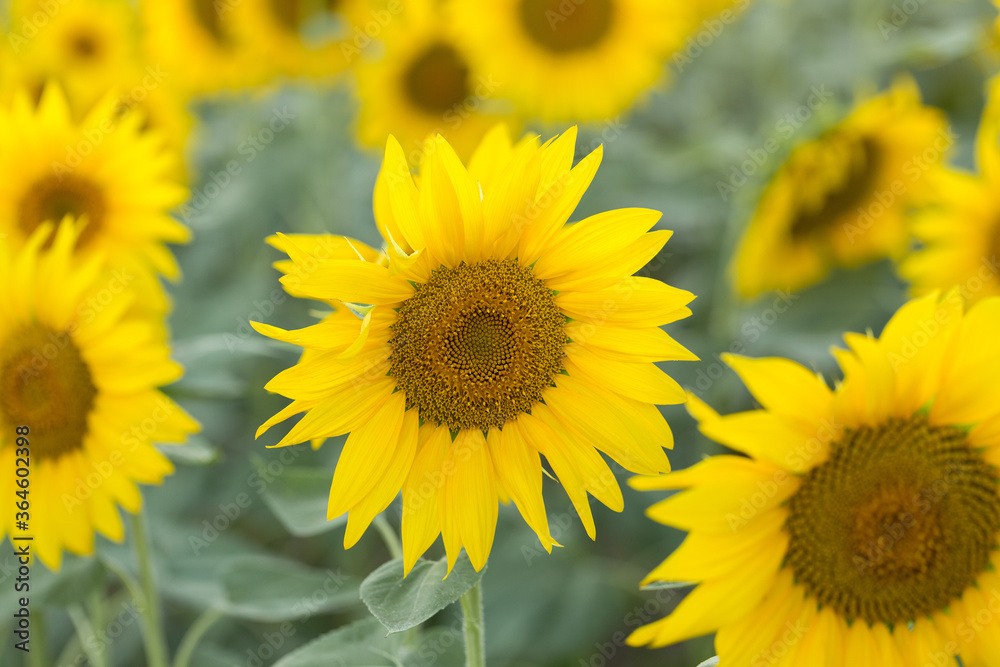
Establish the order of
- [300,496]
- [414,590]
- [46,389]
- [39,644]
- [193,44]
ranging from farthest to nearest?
[193,44] → [39,644] → [46,389] → [300,496] → [414,590]

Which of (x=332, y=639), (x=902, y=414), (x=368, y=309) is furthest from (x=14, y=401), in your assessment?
(x=902, y=414)

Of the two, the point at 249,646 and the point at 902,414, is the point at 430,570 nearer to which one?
the point at 902,414

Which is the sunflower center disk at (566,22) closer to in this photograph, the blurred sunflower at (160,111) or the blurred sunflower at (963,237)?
the blurred sunflower at (160,111)

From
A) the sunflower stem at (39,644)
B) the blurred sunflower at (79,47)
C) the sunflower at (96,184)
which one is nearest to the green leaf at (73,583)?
the sunflower stem at (39,644)

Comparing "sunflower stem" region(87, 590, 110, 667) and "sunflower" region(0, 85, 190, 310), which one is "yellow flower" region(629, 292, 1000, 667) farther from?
"sunflower" region(0, 85, 190, 310)

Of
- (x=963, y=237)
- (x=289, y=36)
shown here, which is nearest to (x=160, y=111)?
(x=289, y=36)

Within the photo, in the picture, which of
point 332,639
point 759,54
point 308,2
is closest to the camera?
point 332,639

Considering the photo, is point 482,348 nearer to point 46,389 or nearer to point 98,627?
point 46,389
